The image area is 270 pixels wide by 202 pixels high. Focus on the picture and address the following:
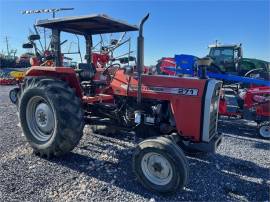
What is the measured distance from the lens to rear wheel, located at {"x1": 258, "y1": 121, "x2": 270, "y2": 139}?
591 centimetres

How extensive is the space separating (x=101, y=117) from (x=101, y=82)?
58cm

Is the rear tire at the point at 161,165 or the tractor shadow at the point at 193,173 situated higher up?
the rear tire at the point at 161,165

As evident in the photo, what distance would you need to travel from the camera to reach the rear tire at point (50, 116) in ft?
12.1

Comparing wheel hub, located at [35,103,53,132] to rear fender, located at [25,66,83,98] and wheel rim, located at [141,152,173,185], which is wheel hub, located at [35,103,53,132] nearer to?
rear fender, located at [25,66,83,98]

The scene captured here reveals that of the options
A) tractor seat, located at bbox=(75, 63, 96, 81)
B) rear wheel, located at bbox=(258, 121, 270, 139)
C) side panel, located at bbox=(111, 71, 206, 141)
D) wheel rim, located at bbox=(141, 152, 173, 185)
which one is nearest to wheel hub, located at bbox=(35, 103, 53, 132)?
tractor seat, located at bbox=(75, 63, 96, 81)

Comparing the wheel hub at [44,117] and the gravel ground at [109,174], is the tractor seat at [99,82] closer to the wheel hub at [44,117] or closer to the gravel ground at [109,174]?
the wheel hub at [44,117]

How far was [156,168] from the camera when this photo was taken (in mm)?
3193

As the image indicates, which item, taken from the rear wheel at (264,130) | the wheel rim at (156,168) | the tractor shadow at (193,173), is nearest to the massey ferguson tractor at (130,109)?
the wheel rim at (156,168)

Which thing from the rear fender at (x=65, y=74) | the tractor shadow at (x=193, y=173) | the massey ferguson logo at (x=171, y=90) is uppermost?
the rear fender at (x=65, y=74)

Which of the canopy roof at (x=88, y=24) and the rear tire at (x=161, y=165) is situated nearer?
the rear tire at (x=161, y=165)

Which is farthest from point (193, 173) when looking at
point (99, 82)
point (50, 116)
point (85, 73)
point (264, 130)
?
point (264, 130)

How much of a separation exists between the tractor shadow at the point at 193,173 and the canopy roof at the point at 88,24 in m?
2.04

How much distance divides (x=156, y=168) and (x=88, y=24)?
8.56 feet

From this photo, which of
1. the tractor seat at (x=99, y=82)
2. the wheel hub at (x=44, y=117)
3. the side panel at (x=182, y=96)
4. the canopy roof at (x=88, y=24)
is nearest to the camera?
the side panel at (x=182, y=96)
